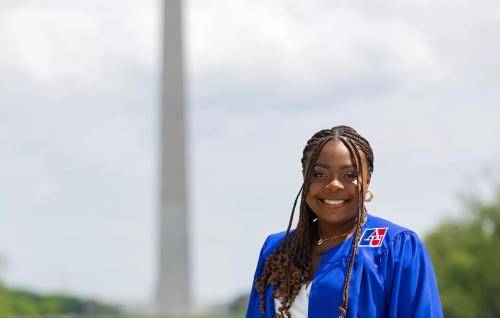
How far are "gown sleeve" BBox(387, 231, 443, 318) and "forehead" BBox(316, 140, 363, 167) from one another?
1.10 ft

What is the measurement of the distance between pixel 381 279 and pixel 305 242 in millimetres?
349

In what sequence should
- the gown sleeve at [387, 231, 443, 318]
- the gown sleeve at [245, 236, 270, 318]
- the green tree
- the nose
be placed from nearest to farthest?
1. the gown sleeve at [387, 231, 443, 318]
2. the nose
3. the gown sleeve at [245, 236, 270, 318]
4. the green tree

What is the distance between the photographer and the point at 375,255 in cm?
466

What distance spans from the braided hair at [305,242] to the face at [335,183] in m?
0.02

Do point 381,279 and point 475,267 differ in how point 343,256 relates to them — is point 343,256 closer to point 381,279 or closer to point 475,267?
point 381,279

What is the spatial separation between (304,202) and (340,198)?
174 mm

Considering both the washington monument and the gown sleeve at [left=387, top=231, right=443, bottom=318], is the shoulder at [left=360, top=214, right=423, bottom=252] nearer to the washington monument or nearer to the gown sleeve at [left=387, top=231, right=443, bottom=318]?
the gown sleeve at [left=387, top=231, right=443, bottom=318]

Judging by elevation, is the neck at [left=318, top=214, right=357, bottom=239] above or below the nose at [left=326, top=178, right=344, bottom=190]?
below

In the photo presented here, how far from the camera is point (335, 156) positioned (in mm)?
4688

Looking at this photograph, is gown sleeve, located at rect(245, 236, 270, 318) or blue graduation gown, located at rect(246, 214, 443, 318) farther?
gown sleeve, located at rect(245, 236, 270, 318)

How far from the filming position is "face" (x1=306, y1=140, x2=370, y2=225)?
15.3ft

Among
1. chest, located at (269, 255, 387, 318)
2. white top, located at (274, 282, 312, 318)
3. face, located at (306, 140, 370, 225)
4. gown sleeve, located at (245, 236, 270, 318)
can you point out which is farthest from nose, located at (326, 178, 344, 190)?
gown sleeve, located at (245, 236, 270, 318)

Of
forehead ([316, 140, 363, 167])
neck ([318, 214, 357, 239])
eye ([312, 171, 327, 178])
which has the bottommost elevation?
neck ([318, 214, 357, 239])

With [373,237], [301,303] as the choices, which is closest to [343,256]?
[373,237]
